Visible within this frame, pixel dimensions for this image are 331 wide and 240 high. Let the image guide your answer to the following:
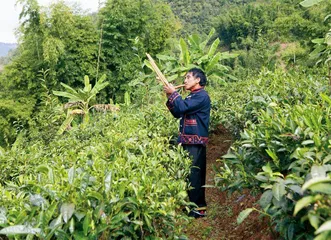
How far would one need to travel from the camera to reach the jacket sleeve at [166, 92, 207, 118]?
10.5 ft

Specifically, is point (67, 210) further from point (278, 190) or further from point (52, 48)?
point (52, 48)

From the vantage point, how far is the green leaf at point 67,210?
4.64 feet

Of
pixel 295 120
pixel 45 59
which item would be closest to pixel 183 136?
pixel 295 120

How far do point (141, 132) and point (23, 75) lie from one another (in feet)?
56.0

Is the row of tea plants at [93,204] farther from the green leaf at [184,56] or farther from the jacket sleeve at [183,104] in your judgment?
the green leaf at [184,56]

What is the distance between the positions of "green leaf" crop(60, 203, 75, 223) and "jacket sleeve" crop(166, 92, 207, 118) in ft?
6.14

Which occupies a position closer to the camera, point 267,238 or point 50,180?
point 50,180

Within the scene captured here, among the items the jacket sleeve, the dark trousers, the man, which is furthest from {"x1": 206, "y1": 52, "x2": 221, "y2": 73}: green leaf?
the dark trousers

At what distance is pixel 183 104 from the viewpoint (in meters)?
3.22

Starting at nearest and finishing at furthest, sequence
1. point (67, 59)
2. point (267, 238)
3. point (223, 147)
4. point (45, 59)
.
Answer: point (267, 238)
point (223, 147)
point (45, 59)
point (67, 59)

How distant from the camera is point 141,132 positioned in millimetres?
3145

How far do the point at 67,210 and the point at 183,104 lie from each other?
1939 millimetres

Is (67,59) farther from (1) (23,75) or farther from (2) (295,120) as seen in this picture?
(2) (295,120)

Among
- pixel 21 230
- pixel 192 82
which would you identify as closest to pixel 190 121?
pixel 192 82
